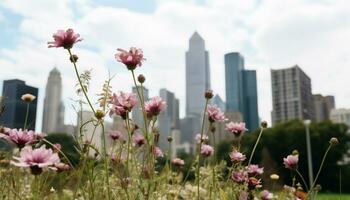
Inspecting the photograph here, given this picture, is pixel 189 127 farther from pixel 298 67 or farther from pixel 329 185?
pixel 329 185

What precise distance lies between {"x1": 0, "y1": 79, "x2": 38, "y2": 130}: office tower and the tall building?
114 m

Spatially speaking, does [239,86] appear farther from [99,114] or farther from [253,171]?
[99,114]

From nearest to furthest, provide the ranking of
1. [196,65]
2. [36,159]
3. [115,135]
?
[36,159]
[115,135]
[196,65]

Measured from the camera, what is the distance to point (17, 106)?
2180 millimetres

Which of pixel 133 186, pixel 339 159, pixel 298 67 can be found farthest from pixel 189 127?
pixel 133 186

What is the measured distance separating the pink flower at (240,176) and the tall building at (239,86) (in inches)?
4499

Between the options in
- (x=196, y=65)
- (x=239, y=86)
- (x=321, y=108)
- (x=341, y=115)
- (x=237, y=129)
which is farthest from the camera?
(x=239, y=86)

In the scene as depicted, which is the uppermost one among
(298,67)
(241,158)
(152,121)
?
(298,67)

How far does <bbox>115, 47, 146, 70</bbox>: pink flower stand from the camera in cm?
142

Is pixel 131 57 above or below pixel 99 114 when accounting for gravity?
above

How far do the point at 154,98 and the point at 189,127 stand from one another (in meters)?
58.6

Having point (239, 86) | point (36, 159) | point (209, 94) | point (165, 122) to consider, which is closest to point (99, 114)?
point (36, 159)

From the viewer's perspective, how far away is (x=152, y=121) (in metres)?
1.51

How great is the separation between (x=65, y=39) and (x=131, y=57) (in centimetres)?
22
